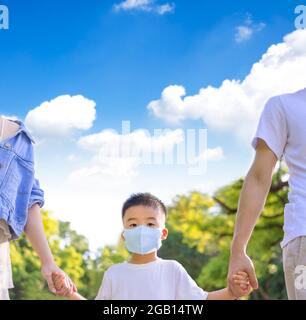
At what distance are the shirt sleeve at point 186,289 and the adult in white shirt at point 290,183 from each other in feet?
1.35

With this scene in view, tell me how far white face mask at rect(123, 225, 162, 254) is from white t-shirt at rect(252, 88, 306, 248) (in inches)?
30.3

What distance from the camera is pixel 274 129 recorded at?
8.89 ft

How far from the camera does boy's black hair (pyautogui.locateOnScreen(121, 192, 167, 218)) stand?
3316mm

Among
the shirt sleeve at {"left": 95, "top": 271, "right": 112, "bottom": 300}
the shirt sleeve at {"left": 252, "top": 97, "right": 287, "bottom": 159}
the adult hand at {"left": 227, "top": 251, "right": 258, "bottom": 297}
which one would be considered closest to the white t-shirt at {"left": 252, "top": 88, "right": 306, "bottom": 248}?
the shirt sleeve at {"left": 252, "top": 97, "right": 287, "bottom": 159}

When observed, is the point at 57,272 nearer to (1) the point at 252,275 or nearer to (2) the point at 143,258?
(2) the point at 143,258

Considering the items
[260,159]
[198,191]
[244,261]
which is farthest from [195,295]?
[198,191]

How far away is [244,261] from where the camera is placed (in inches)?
101

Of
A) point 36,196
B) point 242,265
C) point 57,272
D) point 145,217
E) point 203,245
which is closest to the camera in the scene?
point 242,265

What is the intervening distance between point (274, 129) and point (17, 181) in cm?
125

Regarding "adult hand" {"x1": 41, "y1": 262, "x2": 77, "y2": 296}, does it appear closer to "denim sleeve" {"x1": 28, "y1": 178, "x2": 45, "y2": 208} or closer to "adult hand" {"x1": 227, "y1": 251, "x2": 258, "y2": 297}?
"denim sleeve" {"x1": 28, "y1": 178, "x2": 45, "y2": 208}

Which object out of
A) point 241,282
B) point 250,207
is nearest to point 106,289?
point 241,282

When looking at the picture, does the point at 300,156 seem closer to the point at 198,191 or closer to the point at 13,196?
the point at 13,196
